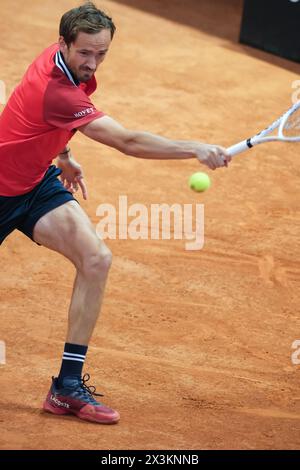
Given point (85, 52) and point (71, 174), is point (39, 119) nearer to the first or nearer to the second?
point (85, 52)

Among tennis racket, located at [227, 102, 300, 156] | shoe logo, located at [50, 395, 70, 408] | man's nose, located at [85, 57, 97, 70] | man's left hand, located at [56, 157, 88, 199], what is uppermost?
man's nose, located at [85, 57, 97, 70]

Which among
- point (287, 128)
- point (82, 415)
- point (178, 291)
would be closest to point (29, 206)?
point (82, 415)

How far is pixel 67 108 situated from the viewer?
5203 millimetres

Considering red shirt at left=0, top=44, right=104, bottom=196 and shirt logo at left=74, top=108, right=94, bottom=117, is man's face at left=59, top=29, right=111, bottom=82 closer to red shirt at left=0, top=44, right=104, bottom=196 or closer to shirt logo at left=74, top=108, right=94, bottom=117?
red shirt at left=0, top=44, right=104, bottom=196

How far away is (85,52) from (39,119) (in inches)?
17.7

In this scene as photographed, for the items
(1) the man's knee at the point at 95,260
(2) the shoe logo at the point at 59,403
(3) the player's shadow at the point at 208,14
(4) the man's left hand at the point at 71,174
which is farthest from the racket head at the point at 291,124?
(3) the player's shadow at the point at 208,14

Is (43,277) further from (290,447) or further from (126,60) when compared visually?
(126,60)

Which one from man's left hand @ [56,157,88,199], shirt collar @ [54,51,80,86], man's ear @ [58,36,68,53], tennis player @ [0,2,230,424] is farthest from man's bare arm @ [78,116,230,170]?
man's left hand @ [56,157,88,199]

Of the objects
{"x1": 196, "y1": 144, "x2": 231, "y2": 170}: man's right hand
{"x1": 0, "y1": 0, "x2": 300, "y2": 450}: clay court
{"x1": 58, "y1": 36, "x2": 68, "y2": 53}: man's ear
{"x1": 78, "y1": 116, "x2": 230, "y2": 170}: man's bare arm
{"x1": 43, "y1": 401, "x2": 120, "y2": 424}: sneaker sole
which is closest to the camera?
{"x1": 196, "y1": 144, "x2": 231, "y2": 170}: man's right hand

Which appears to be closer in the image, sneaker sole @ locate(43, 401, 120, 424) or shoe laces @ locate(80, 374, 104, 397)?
sneaker sole @ locate(43, 401, 120, 424)

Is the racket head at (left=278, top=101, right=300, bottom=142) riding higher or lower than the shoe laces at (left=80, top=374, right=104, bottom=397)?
higher

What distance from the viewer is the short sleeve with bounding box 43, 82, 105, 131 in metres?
5.20

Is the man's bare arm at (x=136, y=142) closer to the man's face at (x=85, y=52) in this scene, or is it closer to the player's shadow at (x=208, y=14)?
the man's face at (x=85, y=52)

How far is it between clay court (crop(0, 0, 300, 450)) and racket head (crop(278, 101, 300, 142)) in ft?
5.36
